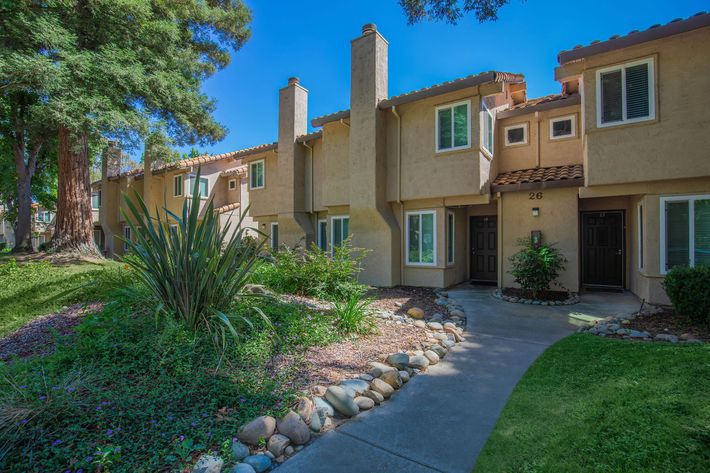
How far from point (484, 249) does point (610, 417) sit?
9967 mm

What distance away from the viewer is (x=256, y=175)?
17922 mm

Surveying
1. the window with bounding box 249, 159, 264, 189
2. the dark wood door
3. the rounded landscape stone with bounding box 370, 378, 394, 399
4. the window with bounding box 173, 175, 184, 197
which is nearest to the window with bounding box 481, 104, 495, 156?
the dark wood door

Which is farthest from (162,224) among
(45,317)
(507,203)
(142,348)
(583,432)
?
(507,203)

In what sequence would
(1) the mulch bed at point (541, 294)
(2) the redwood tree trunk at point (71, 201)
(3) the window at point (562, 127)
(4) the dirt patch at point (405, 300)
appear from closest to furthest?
(4) the dirt patch at point (405, 300) < (1) the mulch bed at point (541, 294) < (3) the window at point (562, 127) < (2) the redwood tree trunk at point (71, 201)

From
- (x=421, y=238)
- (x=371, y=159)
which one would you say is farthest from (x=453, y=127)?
(x=421, y=238)

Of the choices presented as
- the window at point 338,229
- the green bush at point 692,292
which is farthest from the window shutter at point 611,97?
the window at point 338,229

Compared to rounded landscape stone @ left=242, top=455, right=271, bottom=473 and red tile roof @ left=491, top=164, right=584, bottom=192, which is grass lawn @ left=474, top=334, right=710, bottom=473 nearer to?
rounded landscape stone @ left=242, top=455, right=271, bottom=473

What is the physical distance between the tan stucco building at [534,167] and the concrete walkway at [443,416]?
4.22 metres

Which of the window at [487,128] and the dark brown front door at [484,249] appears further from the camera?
the dark brown front door at [484,249]

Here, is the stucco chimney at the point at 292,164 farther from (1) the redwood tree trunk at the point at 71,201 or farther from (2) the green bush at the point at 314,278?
(1) the redwood tree trunk at the point at 71,201

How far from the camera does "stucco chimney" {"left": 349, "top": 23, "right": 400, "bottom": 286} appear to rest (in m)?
11.9

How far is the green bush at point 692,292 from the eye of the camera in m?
6.40

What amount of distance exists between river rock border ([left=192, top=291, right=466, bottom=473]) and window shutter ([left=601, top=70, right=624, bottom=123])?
7323 mm

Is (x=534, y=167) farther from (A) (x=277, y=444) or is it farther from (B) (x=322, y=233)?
(A) (x=277, y=444)
